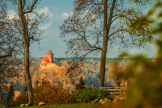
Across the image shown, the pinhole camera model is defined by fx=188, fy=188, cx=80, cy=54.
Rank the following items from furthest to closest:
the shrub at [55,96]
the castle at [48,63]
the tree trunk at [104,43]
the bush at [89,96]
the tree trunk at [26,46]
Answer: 1. the castle at [48,63]
2. the tree trunk at [104,43]
3. the tree trunk at [26,46]
4. the shrub at [55,96]
5. the bush at [89,96]

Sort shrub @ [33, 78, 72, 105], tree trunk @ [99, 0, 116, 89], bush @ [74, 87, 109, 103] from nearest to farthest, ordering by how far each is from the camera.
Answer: bush @ [74, 87, 109, 103] < shrub @ [33, 78, 72, 105] < tree trunk @ [99, 0, 116, 89]

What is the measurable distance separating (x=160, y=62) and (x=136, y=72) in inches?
3.7

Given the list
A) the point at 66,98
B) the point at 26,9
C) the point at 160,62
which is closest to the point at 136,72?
the point at 160,62

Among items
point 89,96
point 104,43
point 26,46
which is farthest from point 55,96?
point 104,43

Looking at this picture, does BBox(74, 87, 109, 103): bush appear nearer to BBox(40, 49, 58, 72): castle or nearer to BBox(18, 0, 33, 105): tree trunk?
BBox(18, 0, 33, 105): tree trunk

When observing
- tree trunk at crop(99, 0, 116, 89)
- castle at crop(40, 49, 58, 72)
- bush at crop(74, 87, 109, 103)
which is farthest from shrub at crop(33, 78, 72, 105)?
castle at crop(40, 49, 58, 72)

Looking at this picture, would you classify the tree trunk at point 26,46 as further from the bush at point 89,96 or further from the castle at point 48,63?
the castle at point 48,63

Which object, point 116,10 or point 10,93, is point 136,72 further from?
point 10,93

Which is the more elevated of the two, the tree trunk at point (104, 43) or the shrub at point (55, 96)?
the tree trunk at point (104, 43)

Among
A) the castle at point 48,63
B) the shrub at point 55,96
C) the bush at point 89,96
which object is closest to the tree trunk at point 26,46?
the shrub at point 55,96

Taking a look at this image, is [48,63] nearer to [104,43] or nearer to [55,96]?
[104,43]

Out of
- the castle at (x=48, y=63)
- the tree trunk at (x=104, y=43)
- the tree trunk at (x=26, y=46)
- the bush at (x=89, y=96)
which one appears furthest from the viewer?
the castle at (x=48, y=63)

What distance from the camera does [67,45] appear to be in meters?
14.4

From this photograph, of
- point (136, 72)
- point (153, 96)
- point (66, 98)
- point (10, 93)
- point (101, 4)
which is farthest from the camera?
point (10, 93)
